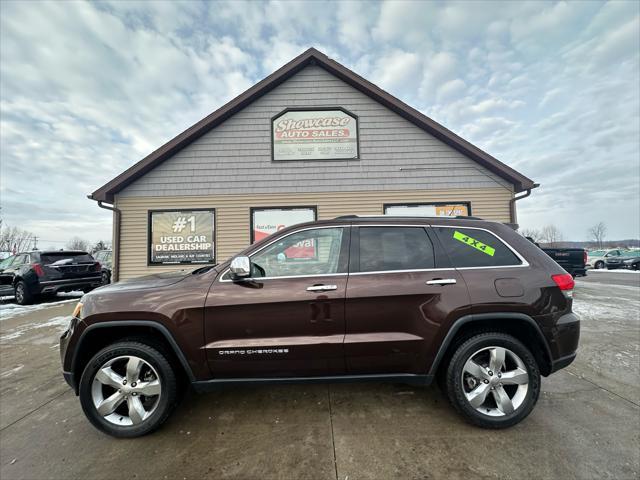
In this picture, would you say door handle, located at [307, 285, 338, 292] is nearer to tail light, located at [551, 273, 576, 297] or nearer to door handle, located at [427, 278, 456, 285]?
door handle, located at [427, 278, 456, 285]

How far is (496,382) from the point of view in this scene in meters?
2.31

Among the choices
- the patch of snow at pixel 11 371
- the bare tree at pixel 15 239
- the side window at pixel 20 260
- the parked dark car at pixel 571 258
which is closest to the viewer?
the patch of snow at pixel 11 371

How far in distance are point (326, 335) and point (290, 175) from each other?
238 inches

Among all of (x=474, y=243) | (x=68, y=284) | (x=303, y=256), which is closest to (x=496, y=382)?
(x=474, y=243)

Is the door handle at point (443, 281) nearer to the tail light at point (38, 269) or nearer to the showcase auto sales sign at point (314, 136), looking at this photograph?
the showcase auto sales sign at point (314, 136)

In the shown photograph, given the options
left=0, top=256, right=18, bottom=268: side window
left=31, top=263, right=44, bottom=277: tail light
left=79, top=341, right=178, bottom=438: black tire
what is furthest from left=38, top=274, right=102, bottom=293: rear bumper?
left=79, top=341, right=178, bottom=438: black tire

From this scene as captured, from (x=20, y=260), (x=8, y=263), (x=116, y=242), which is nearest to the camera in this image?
(x=116, y=242)

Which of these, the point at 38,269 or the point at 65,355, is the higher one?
the point at 38,269

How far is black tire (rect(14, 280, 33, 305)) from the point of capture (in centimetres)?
788

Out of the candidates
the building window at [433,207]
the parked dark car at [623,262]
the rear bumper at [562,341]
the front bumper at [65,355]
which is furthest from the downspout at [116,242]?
the parked dark car at [623,262]

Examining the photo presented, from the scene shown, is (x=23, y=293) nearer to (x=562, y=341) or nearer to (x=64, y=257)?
(x=64, y=257)

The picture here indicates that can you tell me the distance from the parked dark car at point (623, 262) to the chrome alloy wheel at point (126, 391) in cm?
3013

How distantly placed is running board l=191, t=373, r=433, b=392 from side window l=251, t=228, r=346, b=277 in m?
0.86

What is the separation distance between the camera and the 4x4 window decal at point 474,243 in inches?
99.4
